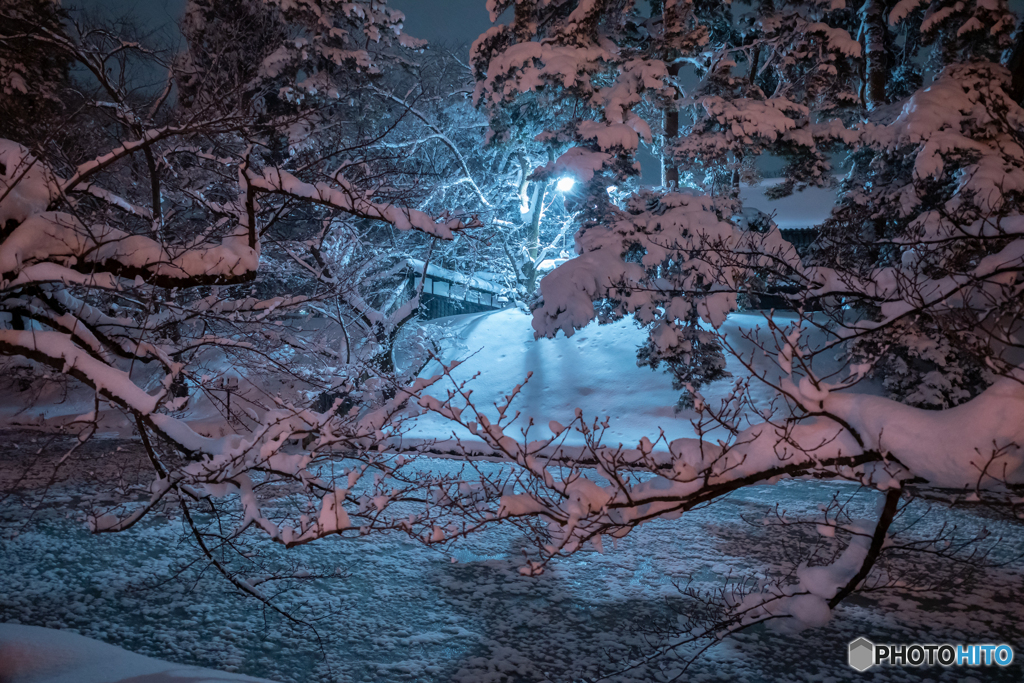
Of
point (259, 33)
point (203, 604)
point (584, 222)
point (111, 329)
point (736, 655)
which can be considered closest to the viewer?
point (111, 329)

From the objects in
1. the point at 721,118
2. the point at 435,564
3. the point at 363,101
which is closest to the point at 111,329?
the point at 435,564

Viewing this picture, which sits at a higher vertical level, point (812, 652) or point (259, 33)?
point (259, 33)

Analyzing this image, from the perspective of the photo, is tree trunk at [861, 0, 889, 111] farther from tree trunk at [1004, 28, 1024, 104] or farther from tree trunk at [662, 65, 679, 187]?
tree trunk at [662, 65, 679, 187]

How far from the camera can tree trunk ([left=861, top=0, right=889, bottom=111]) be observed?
1324cm

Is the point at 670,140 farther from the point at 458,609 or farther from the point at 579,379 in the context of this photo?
the point at 458,609

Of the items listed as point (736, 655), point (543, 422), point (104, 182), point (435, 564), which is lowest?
point (736, 655)

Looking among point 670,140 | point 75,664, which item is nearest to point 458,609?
point 75,664

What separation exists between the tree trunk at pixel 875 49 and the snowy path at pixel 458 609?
9457mm

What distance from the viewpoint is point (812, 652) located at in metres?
6.06

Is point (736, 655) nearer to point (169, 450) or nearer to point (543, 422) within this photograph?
point (169, 450)

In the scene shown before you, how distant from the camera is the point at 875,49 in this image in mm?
13469

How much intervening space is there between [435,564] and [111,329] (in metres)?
4.65

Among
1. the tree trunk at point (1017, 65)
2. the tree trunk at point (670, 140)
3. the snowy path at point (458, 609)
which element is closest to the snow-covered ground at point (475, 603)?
the snowy path at point (458, 609)

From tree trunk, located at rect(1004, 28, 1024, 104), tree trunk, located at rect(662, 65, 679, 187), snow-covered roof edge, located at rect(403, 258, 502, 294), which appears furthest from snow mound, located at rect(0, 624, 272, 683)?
tree trunk, located at rect(1004, 28, 1024, 104)
